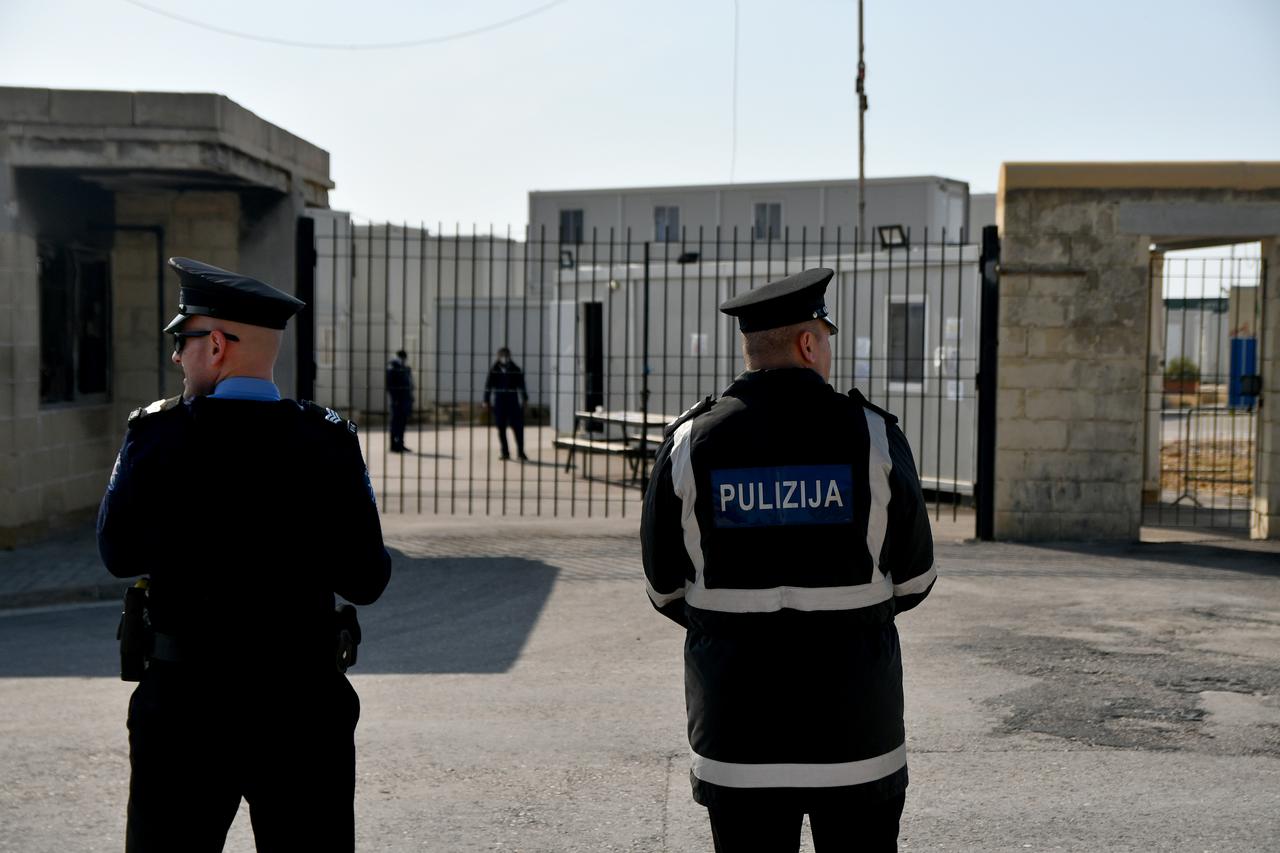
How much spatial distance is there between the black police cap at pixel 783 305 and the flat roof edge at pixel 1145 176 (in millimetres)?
8227

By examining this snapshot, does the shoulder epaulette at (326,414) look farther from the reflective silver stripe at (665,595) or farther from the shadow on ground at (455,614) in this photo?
the shadow on ground at (455,614)

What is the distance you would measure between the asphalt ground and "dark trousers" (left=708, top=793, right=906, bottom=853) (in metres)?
1.63

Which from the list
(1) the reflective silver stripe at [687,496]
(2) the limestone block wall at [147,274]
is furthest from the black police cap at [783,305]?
(2) the limestone block wall at [147,274]

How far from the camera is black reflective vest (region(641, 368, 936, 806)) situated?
3.05m

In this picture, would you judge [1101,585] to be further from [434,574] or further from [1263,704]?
[434,574]

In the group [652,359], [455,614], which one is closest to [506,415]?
[652,359]

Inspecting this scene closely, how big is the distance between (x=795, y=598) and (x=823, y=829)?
0.51 meters

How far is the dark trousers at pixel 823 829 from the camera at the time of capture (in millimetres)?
3055

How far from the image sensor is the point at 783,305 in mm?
3234

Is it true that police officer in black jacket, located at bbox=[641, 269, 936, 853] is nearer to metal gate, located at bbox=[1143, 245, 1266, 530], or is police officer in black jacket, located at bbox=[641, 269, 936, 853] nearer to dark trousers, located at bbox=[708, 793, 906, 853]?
dark trousers, located at bbox=[708, 793, 906, 853]

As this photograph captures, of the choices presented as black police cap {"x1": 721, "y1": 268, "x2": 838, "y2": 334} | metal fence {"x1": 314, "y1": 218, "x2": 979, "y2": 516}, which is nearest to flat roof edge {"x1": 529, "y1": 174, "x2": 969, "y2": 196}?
metal fence {"x1": 314, "y1": 218, "x2": 979, "y2": 516}

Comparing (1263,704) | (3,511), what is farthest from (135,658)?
(3,511)

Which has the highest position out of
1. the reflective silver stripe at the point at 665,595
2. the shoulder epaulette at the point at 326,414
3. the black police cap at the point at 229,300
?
the black police cap at the point at 229,300

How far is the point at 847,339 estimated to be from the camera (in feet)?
50.5
